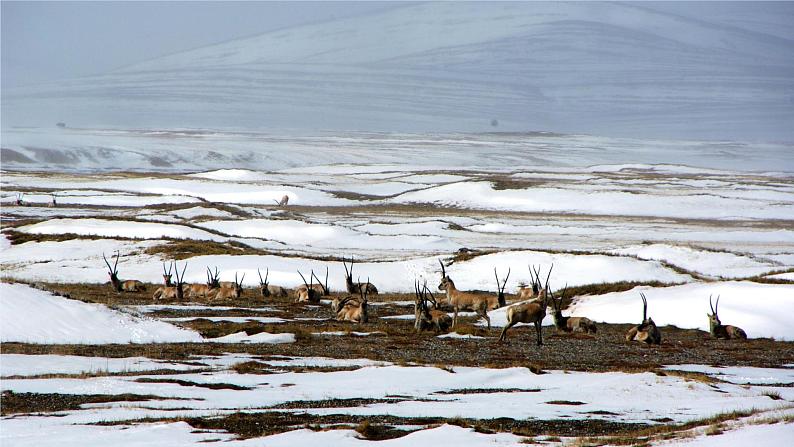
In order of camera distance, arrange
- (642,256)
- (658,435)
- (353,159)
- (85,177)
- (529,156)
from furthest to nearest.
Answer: (529,156) < (353,159) < (85,177) < (642,256) < (658,435)

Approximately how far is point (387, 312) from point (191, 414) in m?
15.6

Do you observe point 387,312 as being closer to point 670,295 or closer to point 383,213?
point 670,295

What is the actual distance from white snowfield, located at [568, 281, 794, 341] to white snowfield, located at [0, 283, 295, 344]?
10.9m

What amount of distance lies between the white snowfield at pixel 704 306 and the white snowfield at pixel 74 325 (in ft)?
35.9

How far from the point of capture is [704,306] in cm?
2717

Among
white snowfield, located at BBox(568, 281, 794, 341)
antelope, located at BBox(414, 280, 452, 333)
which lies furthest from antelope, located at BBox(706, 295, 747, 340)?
antelope, located at BBox(414, 280, 452, 333)

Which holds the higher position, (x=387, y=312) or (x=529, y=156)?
(x=529, y=156)

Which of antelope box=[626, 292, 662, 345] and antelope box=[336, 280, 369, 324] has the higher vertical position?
antelope box=[336, 280, 369, 324]

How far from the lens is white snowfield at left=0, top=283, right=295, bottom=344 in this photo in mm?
20031

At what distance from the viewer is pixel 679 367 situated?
724 inches

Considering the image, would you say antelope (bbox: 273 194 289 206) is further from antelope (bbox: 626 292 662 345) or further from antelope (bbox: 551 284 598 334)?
antelope (bbox: 626 292 662 345)

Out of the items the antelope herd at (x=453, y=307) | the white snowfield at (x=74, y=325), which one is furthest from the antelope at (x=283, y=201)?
the white snowfield at (x=74, y=325)

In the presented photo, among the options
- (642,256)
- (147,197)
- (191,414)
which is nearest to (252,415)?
(191,414)

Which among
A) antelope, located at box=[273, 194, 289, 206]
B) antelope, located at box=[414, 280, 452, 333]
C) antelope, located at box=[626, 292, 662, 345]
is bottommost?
antelope, located at box=[626, 292, 662, 345]
